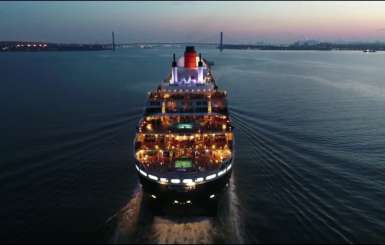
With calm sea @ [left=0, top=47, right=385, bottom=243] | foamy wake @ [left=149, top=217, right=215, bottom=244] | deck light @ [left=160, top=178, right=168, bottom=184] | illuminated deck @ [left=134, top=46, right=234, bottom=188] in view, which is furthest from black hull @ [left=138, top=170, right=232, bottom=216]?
calm sea @ [left=0, top=47, right=385, bottom=243]

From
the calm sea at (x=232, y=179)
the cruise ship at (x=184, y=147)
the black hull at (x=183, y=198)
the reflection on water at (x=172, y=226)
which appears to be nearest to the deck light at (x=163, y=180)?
the cruise ship at (x=184, y=147)

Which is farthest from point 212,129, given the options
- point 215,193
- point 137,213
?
point 137,213

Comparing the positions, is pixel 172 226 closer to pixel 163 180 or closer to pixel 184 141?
pixel 163 180

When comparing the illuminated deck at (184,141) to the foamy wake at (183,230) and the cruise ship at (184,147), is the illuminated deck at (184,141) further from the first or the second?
the foamy wake at (183,230)

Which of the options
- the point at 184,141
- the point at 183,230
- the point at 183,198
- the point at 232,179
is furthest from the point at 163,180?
the point at 232,179

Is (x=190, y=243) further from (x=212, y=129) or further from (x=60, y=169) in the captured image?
(x=60, y=169)

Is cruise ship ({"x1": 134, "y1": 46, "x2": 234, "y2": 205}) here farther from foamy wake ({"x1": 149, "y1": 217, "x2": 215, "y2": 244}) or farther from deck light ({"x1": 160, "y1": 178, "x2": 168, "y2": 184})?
foamy wake ({"x1": 149, "y1": 217, "x2": 215, "y2": 244})
